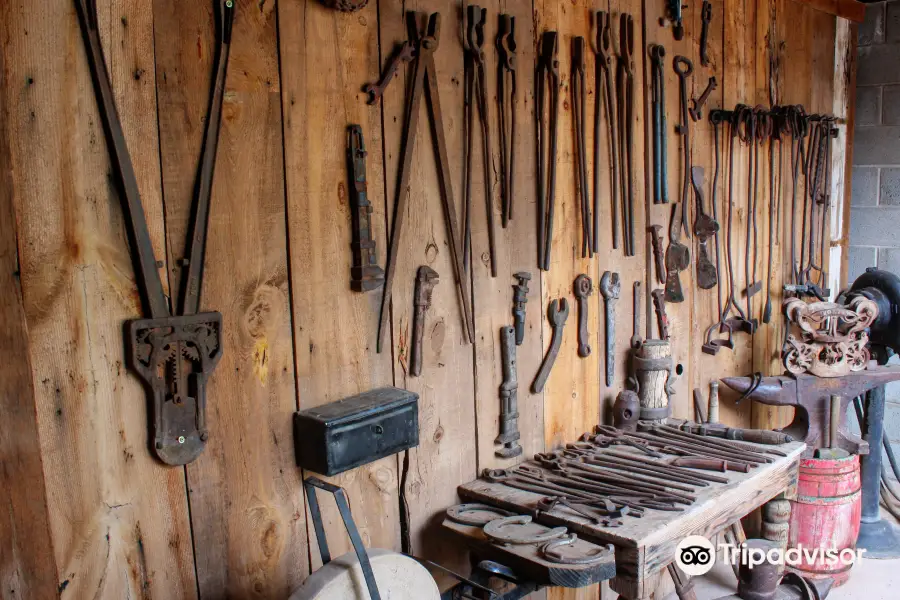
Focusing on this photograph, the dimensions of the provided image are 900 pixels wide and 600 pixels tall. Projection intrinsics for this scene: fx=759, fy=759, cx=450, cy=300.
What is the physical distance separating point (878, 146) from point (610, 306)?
2.44 metres

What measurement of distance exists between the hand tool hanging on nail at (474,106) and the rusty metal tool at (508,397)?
30cm

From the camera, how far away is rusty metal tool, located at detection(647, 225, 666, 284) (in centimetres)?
296

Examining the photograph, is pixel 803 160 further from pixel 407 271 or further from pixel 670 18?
pixel 407 271

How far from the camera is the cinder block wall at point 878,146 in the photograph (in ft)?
13.6

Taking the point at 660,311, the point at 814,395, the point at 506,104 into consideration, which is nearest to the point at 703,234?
the point at 660,311

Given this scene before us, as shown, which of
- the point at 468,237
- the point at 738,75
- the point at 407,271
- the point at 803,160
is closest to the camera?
the point at 407,271

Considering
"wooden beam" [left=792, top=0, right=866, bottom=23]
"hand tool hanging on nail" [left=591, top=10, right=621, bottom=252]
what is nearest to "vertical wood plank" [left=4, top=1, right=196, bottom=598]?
"hand tool hanging on nail" [left=591, top=10, right=621, bottom=252]

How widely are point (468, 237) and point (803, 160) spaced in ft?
7.65

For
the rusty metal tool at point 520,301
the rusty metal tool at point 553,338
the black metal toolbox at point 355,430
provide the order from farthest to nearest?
1. the rusty metal tool at point 553,338
2. the rusty metal tool at point 520,301
3. the black metal toolbox at point 355,430

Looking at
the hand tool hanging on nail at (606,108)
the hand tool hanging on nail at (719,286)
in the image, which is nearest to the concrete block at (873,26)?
the hand tool hanging on nail at (719,286)

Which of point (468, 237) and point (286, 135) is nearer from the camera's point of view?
point (286, 135)

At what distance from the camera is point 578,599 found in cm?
273

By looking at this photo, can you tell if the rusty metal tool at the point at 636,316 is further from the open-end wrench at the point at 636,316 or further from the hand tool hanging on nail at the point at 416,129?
the hand tool hanging on nail at the point at 416,129

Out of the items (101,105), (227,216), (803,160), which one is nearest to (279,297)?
(227,216)
